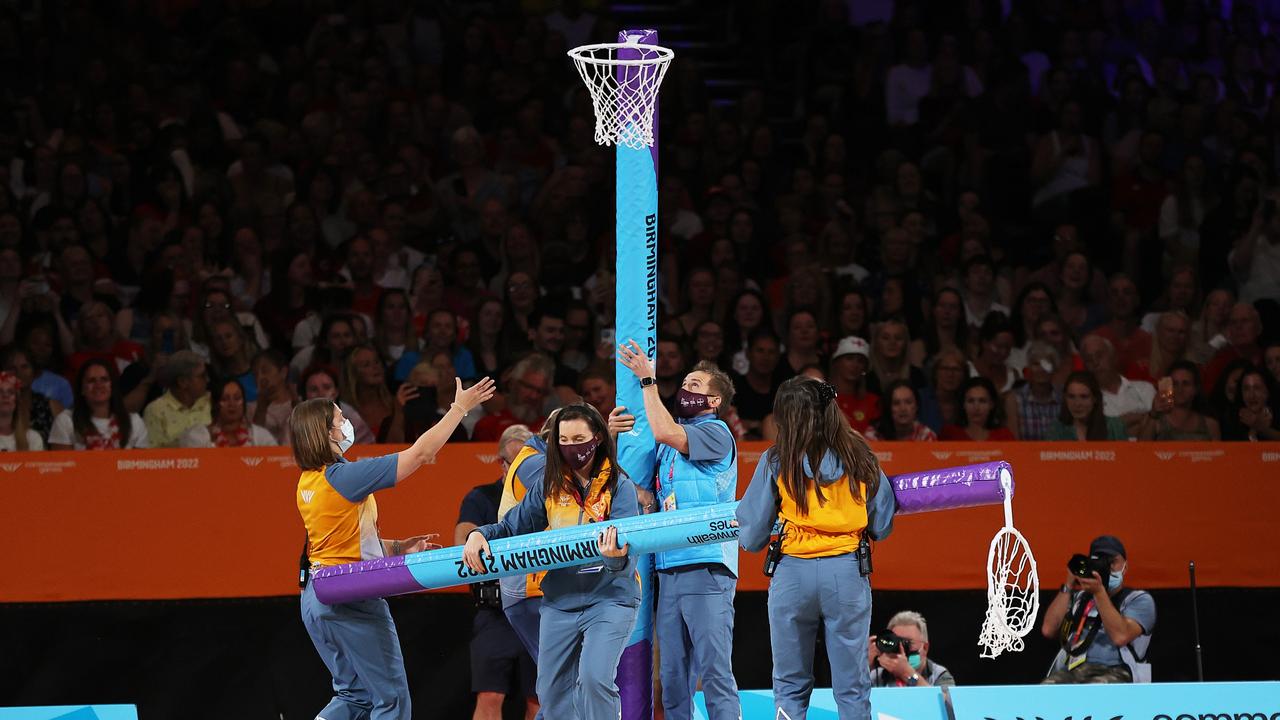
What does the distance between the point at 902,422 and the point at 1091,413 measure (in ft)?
4.60

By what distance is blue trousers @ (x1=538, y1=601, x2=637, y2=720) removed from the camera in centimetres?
752

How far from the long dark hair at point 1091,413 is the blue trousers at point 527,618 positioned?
4589mm

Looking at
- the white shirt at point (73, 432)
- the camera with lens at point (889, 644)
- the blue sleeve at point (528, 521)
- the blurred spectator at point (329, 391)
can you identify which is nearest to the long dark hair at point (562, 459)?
the blue sleeve at point (528, 521)

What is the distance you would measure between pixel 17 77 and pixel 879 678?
10548 mm

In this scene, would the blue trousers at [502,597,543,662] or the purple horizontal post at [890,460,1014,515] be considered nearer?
the purple horizontal post at [890,460,1014,515]

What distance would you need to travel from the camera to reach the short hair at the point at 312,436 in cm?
807

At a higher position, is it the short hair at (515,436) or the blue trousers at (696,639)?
the short hair at (515,436)

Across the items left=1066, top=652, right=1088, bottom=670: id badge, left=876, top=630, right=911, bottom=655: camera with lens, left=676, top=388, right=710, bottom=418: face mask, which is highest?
left=676, top=388, right=710, bottom=418: face mask

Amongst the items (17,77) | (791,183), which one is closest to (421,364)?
(791,183)

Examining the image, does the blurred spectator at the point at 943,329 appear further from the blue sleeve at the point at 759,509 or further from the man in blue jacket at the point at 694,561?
the blue sleeve at the point at 759,509

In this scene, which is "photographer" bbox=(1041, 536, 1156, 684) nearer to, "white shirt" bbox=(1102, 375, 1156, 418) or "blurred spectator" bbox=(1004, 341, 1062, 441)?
"blurred spectator" bbox=(1004, 341, 1062, 441)

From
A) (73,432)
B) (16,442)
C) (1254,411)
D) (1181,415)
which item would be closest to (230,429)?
(73,432)

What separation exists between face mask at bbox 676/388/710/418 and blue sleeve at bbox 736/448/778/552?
988 millimetres

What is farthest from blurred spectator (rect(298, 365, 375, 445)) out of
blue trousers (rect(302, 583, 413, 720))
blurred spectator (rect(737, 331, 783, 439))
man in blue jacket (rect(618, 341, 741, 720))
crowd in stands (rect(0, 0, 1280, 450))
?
man in blue jacket (rect(618, 341, 741, 720))
